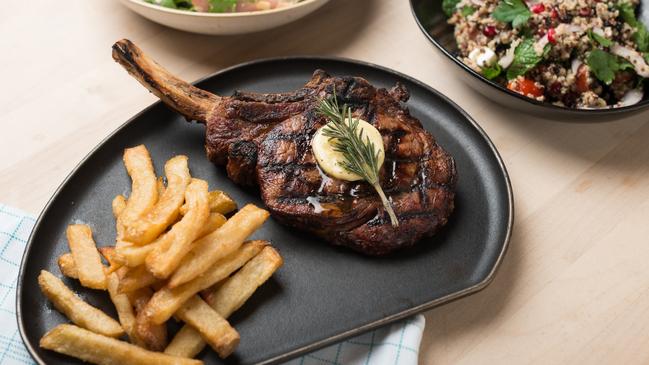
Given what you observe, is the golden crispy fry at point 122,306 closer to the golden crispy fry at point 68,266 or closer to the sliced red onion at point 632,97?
the golden crispy fry at point 68,266

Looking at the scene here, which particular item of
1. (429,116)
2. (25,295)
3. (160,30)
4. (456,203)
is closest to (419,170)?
(456,203)

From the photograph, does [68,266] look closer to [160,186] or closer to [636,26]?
[160,186]

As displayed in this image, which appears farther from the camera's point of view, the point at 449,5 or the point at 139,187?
the point at 449,5

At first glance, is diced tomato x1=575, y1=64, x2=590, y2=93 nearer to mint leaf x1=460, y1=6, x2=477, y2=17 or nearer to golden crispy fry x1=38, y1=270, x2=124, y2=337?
mint leaf x1=460, y1=6, x2=477, y2=17

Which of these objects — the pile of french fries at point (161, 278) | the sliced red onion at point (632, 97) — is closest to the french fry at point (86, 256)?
the pile of french fries at point (161, 278)

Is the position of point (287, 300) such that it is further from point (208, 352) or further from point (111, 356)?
point (111, 356)

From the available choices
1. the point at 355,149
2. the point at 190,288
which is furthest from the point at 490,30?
the point at 190,288

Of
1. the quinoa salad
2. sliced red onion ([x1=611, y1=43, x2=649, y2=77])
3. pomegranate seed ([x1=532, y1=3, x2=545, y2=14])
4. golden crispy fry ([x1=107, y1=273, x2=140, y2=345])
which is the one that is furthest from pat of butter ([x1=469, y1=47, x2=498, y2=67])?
golden crispy fry ([x1=107, y1=273, x2=140, y2=345])

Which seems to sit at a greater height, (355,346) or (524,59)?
(524,59)
